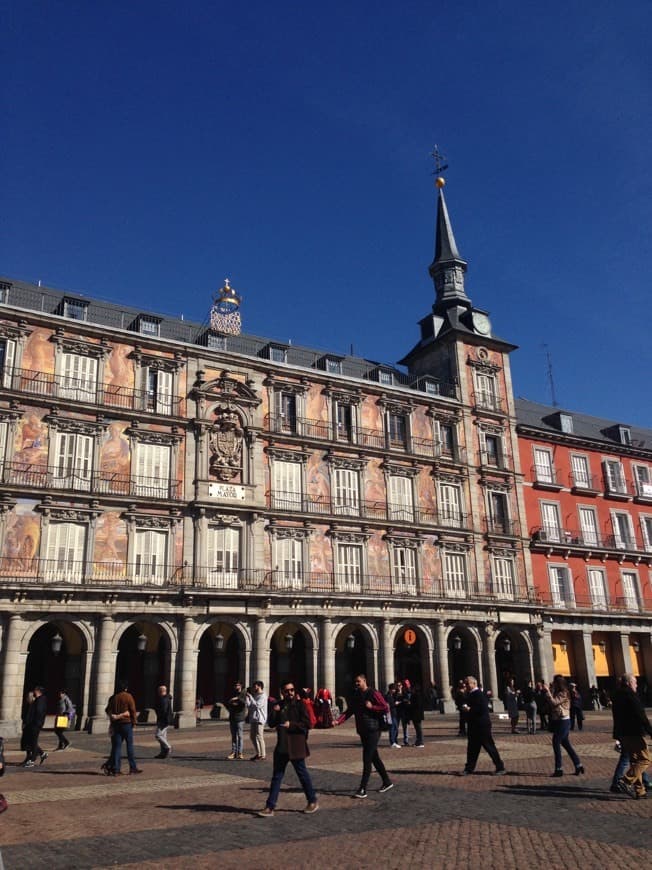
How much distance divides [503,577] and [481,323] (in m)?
15.5

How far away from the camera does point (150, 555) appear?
32656 mm

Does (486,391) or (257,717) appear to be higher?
(486,391)

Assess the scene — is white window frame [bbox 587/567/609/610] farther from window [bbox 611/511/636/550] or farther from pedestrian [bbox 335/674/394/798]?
pedestrian [bbox 335/674/394/798]

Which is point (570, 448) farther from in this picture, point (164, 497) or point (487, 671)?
point (164, 497)

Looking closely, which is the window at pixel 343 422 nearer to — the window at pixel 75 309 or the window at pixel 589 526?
the window at pixel 75 309

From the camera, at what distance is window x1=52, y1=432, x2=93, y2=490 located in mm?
31609

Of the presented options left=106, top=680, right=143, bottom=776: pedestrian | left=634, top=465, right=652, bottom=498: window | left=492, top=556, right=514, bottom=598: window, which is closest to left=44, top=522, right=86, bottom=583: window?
left=106, top=680, right=143, bottom=776: pedestrian

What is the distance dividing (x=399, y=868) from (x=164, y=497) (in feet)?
87.7

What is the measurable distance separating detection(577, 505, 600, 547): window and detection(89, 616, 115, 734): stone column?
28571 millimetres

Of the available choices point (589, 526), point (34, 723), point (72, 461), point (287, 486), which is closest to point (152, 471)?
point (72, 461)

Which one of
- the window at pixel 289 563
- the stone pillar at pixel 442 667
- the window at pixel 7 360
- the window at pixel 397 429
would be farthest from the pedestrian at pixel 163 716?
the window at pixel 397 429

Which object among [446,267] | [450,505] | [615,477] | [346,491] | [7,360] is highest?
[446,267]

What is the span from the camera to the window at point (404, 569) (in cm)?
3872

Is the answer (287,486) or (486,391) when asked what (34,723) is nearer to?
(287,486)
